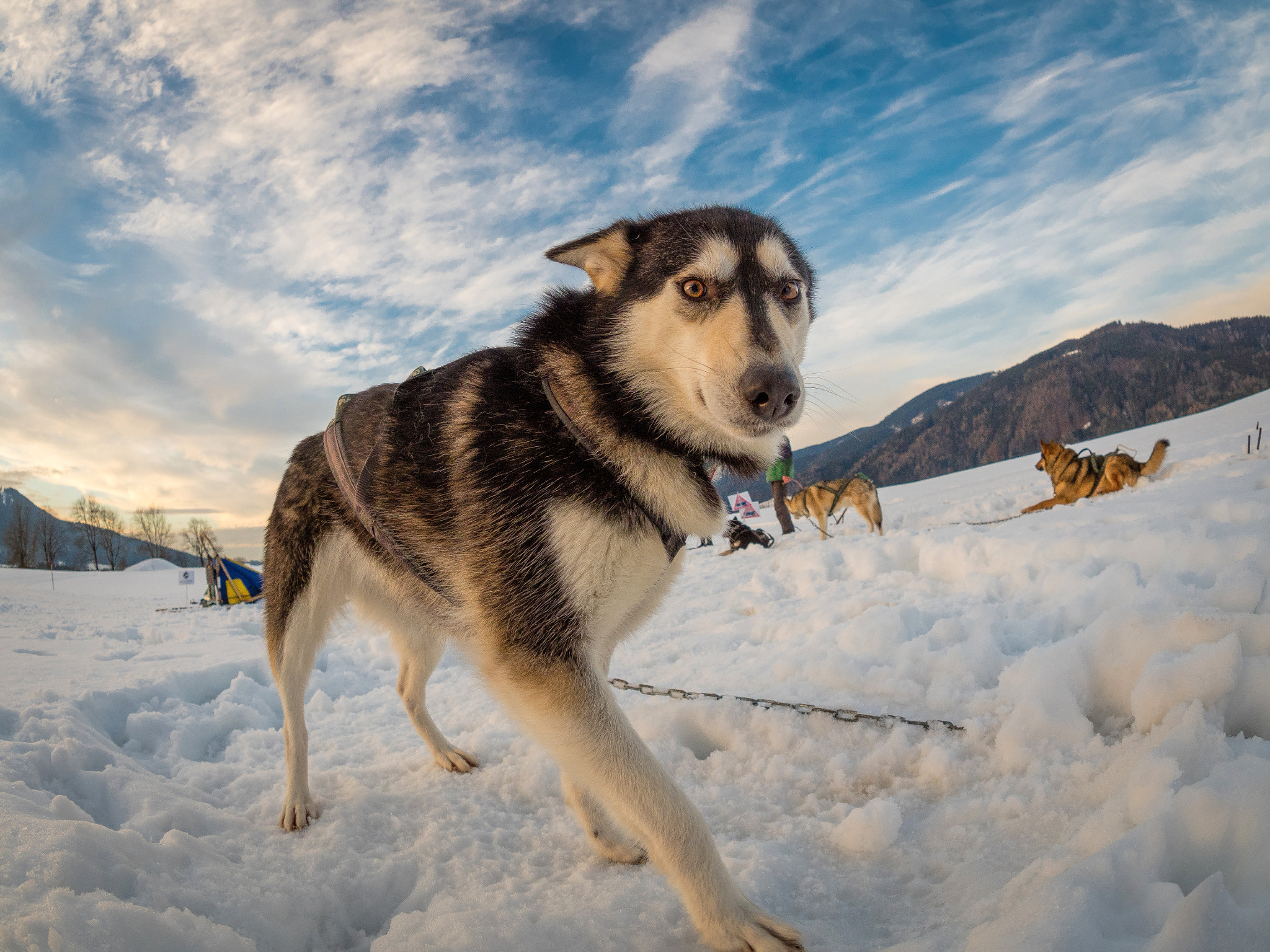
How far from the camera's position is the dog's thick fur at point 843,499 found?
1098 centimetres

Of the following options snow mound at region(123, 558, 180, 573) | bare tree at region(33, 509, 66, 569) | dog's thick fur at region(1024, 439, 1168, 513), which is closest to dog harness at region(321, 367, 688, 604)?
dog's thick fur at region(1024, 439, 1168, 513)

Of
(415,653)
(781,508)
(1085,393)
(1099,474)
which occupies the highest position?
(1085,393)

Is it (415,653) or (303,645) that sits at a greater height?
(303,645)

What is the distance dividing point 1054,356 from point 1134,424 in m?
60.9

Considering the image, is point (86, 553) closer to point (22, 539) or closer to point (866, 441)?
point (22, 539)

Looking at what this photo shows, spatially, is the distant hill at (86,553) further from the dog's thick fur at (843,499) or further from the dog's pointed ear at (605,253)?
the dog's pointed ear at (605,253)

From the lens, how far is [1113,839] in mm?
1527

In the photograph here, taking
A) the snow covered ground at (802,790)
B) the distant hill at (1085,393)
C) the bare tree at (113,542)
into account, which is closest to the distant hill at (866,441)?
the distant hill at (1085,393)

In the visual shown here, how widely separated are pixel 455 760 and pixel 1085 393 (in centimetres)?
13211

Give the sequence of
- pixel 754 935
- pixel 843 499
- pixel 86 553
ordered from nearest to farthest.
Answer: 1. pixel 754 935
2. pixel 843 499
3. pixel 86 553

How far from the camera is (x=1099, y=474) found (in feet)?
33.8

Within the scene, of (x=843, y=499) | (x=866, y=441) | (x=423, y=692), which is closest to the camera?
(x=423, y=692)

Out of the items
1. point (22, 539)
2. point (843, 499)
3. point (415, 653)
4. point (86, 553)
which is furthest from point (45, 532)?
point (415, 653)

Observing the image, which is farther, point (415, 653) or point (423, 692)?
point (415, 653)
